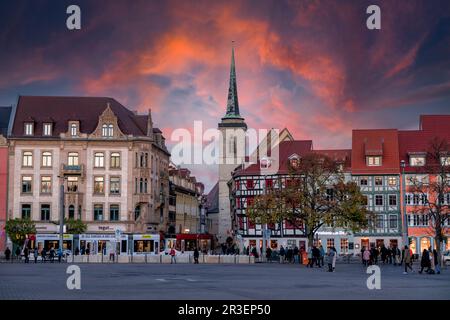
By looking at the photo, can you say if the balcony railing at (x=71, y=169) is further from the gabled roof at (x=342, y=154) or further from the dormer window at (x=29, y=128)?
the gabled roof at (x=342, y=154)

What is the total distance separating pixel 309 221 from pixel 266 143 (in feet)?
148

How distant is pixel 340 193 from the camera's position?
2847 inches

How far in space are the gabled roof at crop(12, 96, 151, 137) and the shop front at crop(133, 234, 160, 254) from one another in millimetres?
14679

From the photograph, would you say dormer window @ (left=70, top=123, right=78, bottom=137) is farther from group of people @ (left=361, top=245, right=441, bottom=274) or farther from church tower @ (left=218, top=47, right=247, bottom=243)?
church tower @ (left=218, top=47, right=247, bottom=243)

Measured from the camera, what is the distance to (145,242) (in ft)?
292

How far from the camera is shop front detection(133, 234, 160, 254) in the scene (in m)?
88.2

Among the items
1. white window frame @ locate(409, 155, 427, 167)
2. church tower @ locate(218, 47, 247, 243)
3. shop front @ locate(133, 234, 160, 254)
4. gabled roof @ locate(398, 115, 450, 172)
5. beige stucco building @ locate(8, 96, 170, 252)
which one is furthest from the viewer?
church tower @ locate(218, 47, 247, 243)

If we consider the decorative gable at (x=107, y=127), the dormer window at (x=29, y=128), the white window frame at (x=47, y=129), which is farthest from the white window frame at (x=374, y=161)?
the dormer window at (x=29, y=128)

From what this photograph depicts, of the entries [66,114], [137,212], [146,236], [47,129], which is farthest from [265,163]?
[47,129]

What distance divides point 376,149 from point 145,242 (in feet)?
95.6

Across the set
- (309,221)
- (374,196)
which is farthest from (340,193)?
(374,196)

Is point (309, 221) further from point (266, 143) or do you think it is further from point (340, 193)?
point (266, 143)

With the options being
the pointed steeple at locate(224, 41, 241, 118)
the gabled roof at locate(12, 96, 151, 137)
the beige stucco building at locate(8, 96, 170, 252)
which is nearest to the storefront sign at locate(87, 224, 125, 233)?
the beige stucco building at locate(8, 96, 170, 252)

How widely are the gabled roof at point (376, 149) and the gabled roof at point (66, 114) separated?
2509 cm
